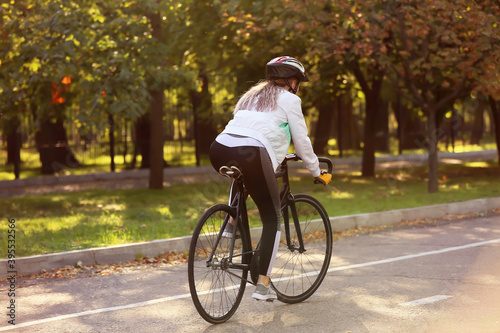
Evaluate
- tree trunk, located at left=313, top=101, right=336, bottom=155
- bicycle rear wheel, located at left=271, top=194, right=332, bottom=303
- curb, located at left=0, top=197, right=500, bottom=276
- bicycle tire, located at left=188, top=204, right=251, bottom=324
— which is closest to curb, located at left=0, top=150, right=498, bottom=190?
tree trunk, located at left=313, top=101, right=336, bottom=155

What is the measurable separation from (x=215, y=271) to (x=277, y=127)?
45.0 inches

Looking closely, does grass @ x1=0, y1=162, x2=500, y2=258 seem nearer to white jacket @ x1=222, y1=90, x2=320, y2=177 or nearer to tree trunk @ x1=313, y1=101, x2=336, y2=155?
white jacket @ x1=222, y1=90, x2=320, y2=177

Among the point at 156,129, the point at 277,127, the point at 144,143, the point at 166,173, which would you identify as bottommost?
the point at 166,173

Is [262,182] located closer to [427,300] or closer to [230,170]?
[230,170]

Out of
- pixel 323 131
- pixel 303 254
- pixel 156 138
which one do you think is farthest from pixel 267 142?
pixel 323 131

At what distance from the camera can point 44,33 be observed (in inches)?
504

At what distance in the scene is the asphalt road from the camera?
5355mm

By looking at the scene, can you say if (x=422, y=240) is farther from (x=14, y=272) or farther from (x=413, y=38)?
(x=413, y=38)

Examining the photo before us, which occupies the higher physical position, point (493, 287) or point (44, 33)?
point (44, 33)

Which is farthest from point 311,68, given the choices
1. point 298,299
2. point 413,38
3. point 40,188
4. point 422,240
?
point 298,299

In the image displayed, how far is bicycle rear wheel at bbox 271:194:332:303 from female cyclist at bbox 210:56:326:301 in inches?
16.6

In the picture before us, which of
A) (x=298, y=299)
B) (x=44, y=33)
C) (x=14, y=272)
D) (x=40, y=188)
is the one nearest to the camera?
(x=298, y=299)

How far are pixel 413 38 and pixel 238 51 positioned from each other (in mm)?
4665

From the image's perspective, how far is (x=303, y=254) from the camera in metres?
6.19
